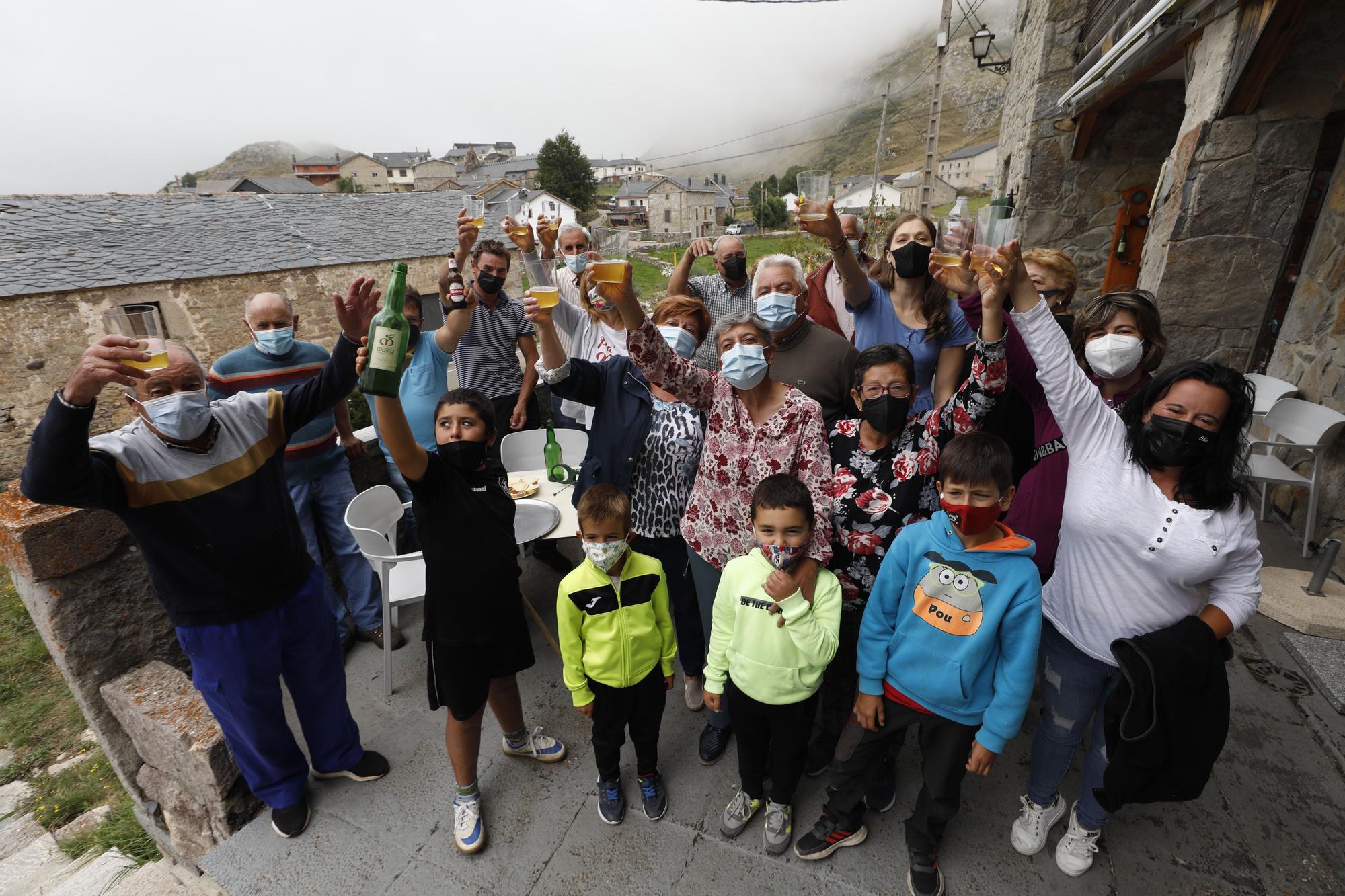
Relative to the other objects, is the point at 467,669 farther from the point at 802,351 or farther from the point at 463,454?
the point at 802,351

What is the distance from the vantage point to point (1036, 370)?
2092 mm

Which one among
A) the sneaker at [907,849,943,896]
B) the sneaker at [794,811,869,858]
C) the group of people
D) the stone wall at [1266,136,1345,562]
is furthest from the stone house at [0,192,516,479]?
the stone wall at [1266,136,1345,562]

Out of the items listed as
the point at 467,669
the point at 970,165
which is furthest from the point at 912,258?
the point at 970,165

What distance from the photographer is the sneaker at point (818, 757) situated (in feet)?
8.48

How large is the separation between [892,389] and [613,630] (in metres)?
1.38

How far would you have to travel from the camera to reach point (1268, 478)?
12.9 ft

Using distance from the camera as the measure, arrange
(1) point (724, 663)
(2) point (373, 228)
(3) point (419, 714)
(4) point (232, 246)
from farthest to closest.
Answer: (2) point (373, 228) → (4) point (232, 246) → (3) point (419, 714) → (1) point (724, 663)

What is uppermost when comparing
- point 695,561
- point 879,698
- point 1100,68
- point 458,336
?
point 1100,68

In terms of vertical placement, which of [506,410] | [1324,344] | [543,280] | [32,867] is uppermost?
[543,280]

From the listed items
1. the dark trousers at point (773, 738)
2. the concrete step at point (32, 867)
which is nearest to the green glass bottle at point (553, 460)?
the dark trousers at point (773, 738)

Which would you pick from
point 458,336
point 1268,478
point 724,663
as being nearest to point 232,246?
point 458,336

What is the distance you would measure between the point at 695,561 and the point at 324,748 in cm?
189

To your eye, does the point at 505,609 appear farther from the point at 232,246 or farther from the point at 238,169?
the point at 238,169

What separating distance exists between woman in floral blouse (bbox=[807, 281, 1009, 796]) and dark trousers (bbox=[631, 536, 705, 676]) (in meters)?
0.78
